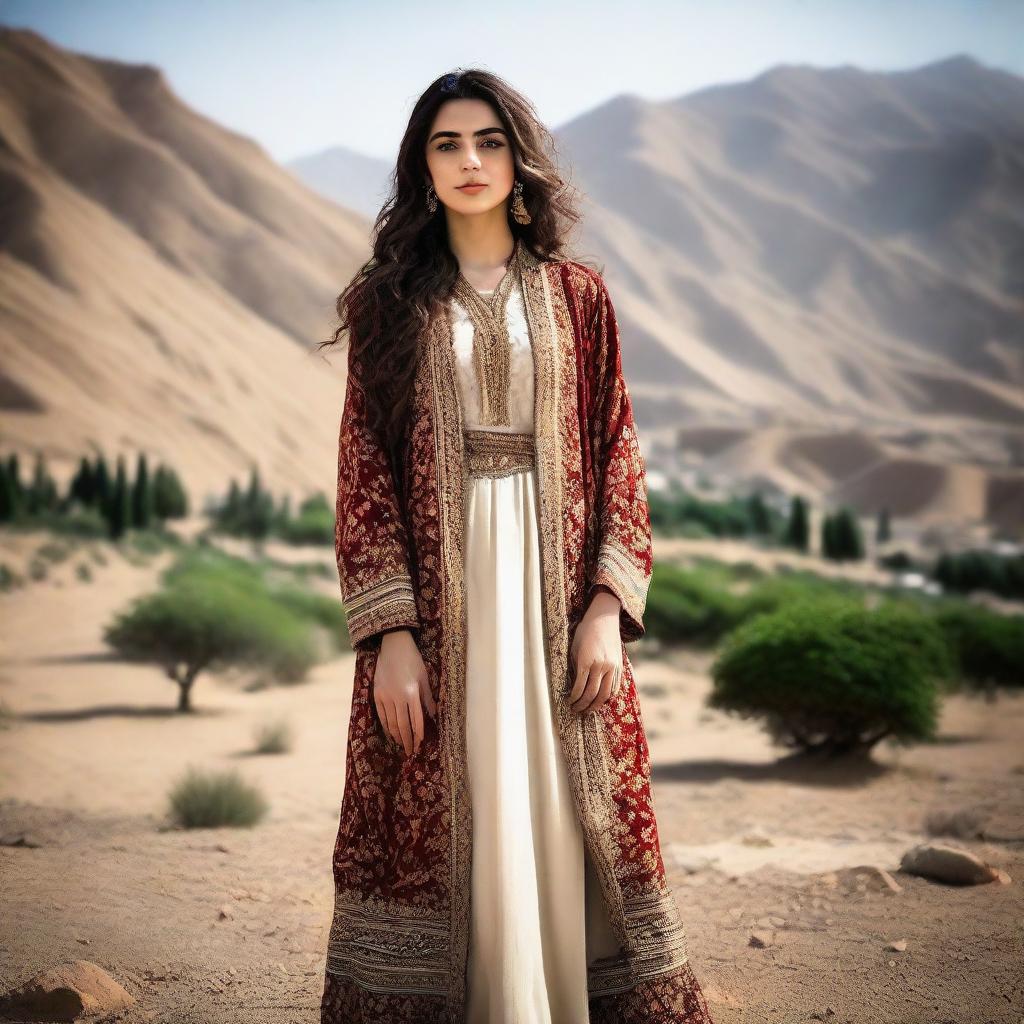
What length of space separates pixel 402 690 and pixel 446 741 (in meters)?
0.15

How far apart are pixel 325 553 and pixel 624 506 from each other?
2353 centimetres

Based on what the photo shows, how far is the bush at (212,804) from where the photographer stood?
6516 millimetres

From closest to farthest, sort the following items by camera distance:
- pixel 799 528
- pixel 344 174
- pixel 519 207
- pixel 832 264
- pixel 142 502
Answer: pixel 519 207, pixel 142 502, pixel 799 528, pixel 832 264, pixel 344 174

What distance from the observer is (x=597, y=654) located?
102 inches

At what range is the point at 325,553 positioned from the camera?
25.8 meters

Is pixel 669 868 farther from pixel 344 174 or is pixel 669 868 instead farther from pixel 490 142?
pixel 344 174

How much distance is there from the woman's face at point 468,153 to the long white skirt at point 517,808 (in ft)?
2.10

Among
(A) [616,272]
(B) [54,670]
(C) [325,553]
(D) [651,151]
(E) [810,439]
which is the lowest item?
(B) [54,670]

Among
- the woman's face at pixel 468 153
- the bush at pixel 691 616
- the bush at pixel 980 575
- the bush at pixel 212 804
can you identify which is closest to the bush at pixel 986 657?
the bush at pixel 691 616

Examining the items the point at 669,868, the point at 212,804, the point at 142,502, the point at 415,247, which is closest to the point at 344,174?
the point at 142,502

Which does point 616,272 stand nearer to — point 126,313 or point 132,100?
point 132,100

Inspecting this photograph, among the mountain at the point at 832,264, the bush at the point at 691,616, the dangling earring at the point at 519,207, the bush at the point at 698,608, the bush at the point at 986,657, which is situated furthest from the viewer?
the mountain at the point at 832,264

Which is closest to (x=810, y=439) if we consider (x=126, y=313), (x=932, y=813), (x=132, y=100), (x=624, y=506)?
(x=126, y=313)

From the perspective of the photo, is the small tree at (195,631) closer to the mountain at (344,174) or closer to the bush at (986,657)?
the bush at (986,657)
